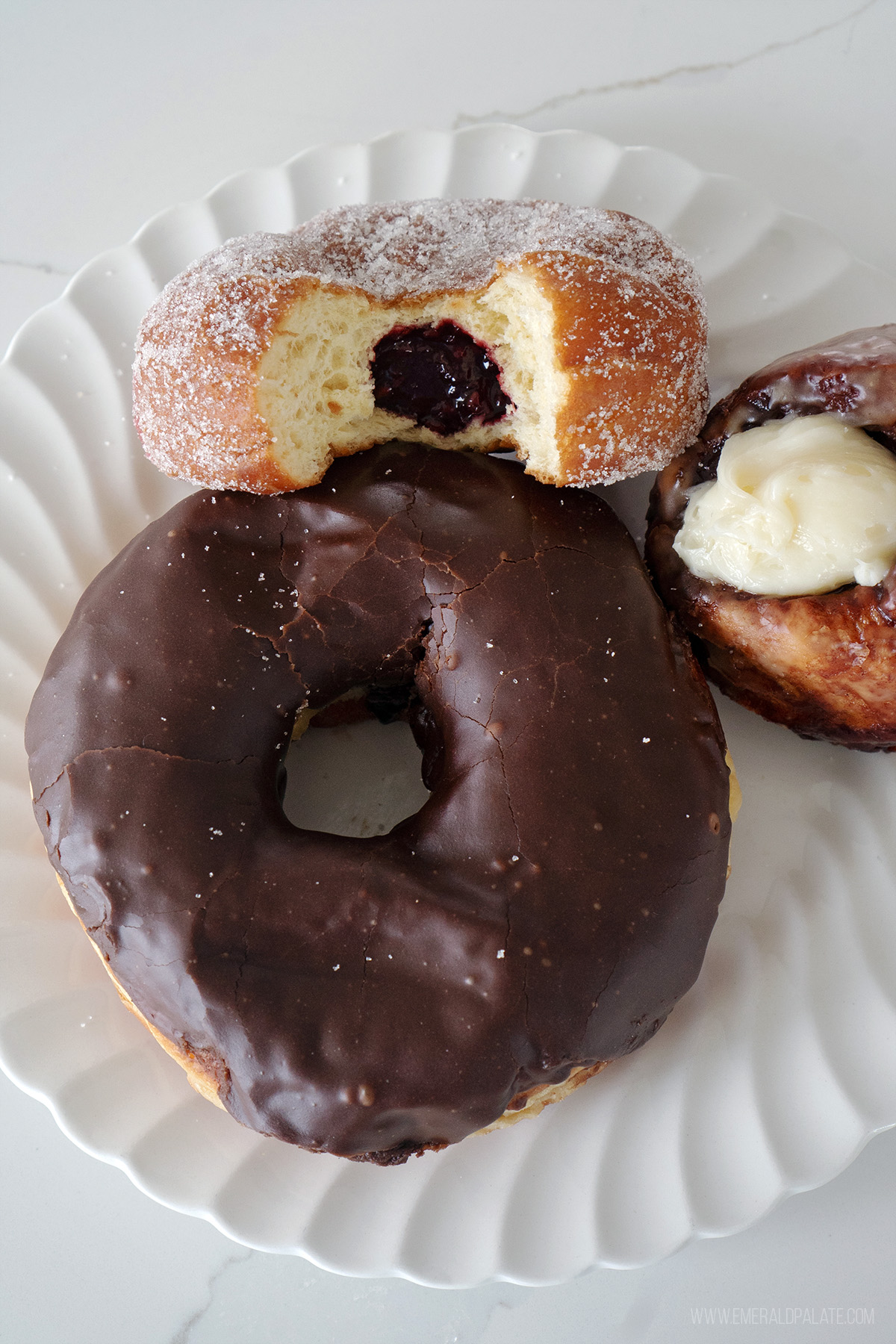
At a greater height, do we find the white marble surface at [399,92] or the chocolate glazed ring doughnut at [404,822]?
the white marble surface at [399,92]

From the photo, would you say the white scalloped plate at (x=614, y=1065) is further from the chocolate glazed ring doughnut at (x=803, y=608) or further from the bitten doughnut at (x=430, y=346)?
the bitten doughnut at (x=430, y=346)

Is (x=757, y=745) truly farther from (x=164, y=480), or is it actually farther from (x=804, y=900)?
(x=164, y=480)

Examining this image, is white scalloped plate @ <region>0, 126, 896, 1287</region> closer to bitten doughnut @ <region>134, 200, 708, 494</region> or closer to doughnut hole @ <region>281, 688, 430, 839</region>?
bitten doughnut @ <region>134, 200, 708, 494</region>

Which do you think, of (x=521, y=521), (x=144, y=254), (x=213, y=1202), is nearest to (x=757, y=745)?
(x=521, y=521)

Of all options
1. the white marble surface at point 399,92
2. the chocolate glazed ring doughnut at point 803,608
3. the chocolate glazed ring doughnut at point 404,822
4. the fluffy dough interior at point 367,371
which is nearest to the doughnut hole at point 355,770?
the chocolate glazed ring doughnut at point 404,822

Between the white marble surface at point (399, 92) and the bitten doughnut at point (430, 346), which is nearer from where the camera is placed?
the bitten doughnut at point (430, 346)

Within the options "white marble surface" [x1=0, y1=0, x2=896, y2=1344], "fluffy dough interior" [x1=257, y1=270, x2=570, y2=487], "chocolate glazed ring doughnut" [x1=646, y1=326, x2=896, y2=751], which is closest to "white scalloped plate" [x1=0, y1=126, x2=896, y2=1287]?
"chocolate glazed ring doughnut" [x1=646, y1=326, x2=896, y2=751]
